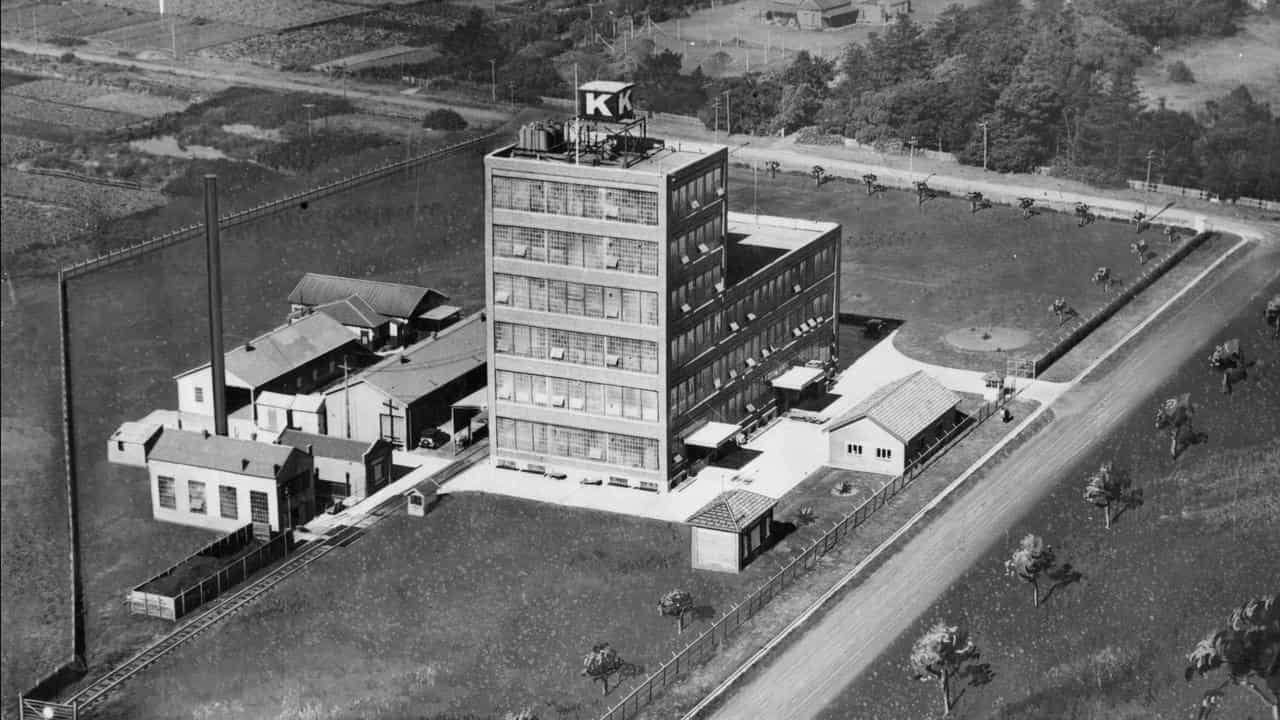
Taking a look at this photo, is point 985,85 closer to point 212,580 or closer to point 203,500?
point 203,500

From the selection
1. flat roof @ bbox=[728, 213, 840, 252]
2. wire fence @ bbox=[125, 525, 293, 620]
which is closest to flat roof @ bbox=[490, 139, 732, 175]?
flat roof @ bbox=[728, 213, 840, 252]

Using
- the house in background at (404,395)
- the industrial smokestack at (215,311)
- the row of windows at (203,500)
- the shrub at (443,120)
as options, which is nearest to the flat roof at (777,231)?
the house in background at (404,395)

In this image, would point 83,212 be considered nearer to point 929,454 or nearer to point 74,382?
point 74,382

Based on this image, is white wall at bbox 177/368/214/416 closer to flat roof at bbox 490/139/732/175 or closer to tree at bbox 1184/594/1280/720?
flat roof at bbox 490/139/732/175

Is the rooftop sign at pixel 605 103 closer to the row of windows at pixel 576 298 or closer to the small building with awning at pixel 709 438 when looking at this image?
the row of windows at pixel 576 298

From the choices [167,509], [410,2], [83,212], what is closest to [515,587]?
[167,509]

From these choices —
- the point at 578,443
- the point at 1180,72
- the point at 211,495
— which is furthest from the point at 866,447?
the point at 1180,72
